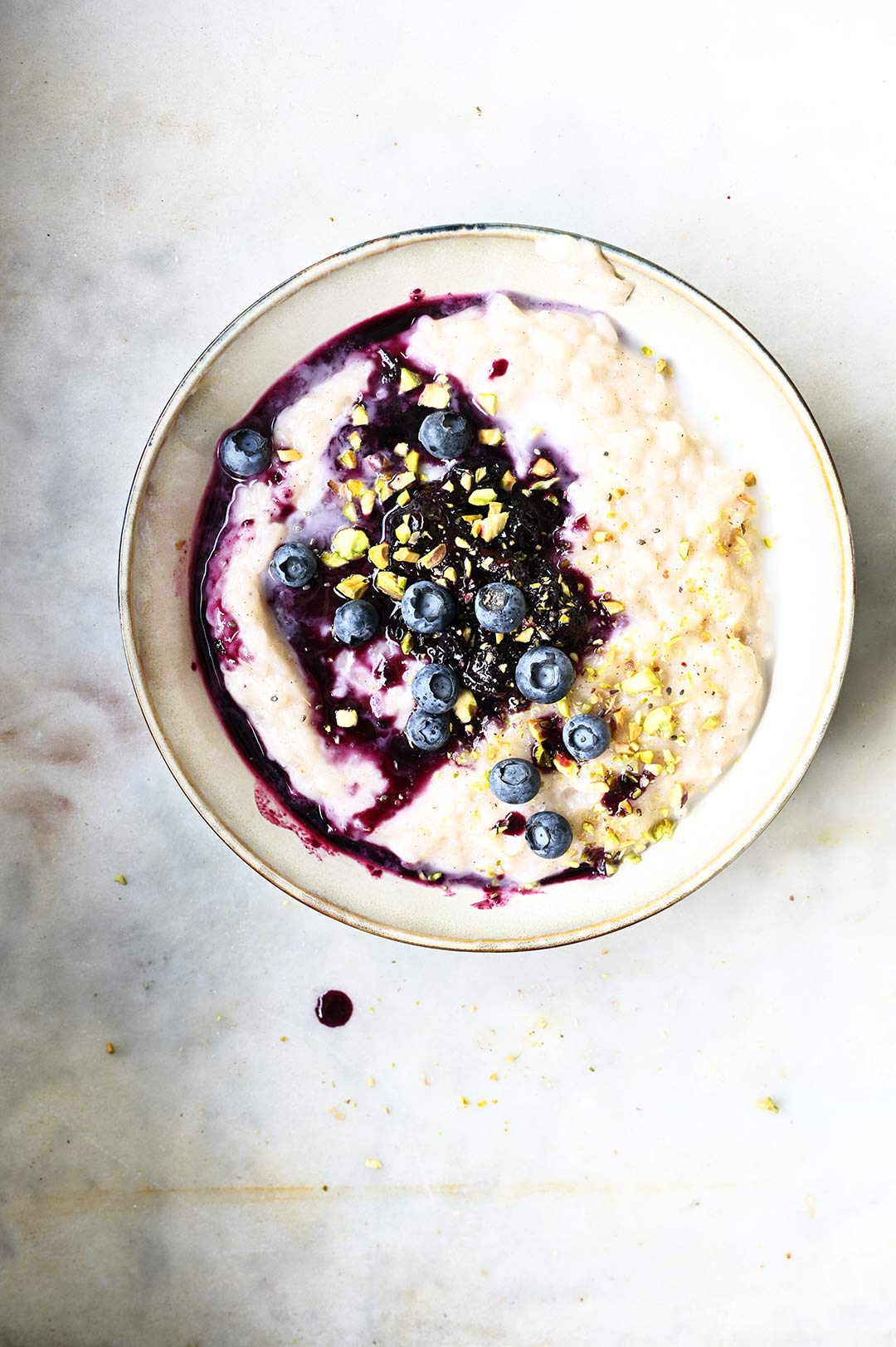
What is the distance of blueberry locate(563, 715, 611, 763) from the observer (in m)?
2.06

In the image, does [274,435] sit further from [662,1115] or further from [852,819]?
[662,1115]

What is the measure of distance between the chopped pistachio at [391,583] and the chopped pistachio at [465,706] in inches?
9.7

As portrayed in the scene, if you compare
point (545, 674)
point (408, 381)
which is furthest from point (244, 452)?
point (545, 674)

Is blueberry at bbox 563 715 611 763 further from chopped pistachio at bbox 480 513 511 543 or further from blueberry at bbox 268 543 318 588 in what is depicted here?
blueberry at bbox 268 543 318 588

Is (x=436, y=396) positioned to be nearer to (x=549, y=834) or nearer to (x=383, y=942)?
(x=549, y=834)

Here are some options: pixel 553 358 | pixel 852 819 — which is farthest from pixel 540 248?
pixel 852 819

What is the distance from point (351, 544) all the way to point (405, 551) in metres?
0.12

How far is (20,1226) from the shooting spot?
2.60 metres

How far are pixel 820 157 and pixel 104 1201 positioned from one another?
3176 mm

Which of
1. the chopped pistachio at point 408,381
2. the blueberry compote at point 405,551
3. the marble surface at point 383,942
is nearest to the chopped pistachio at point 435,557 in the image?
the blueberry compote at point 405,551


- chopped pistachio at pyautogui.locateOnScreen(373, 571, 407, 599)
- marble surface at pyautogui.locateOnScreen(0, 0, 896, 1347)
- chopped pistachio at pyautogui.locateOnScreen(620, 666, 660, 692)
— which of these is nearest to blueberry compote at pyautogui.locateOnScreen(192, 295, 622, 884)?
chopped pistachio at pyautogui.locateOnScreen(373, 571, 407, 599)

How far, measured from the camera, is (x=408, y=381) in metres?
2.18

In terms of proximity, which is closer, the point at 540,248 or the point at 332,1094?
the point at 540,248

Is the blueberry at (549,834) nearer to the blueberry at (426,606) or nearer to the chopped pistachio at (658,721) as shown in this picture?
the chopped pistachio at (658,721)
